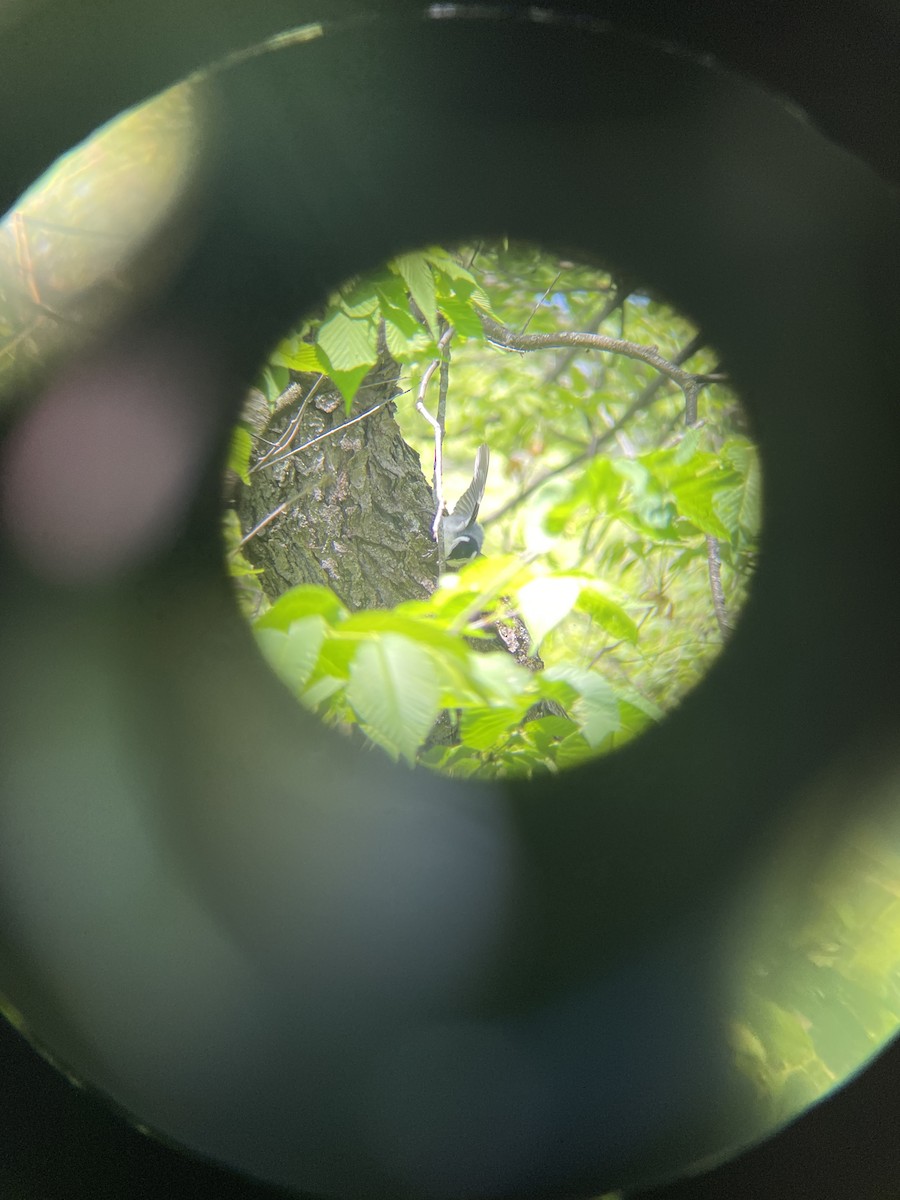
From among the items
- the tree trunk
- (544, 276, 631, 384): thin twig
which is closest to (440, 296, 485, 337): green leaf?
(544, 276, 631, 384): thin twig

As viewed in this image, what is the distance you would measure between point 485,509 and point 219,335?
935 mm

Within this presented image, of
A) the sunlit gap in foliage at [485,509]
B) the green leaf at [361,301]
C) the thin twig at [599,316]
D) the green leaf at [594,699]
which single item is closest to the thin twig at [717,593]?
the sunlit gap in foliage at [485,509]

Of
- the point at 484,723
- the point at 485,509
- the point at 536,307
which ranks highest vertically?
the point at 536,307

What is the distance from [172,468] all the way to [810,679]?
355 mm

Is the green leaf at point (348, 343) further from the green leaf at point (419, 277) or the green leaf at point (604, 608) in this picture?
the green leaf at point (604, 608)

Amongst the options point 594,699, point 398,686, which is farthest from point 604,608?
point 398,686

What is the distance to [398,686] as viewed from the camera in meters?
0.36

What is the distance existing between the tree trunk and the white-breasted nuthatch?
0.02 meters

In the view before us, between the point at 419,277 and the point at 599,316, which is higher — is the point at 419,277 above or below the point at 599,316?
above

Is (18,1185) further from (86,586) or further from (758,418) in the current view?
(758,418)

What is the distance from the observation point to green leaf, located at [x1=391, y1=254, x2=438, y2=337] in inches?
17.5

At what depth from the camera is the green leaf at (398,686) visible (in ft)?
1.18

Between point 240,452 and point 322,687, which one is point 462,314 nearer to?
point 240,452

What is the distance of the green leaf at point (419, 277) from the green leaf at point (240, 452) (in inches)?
5.1
